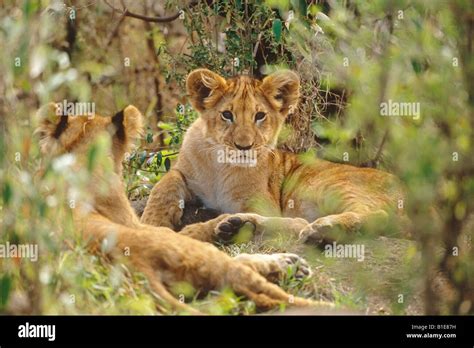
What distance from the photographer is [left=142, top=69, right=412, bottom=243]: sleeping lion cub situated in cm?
732

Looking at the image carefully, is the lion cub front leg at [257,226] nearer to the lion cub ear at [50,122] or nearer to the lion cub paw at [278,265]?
the lion cub paw at [278,265]

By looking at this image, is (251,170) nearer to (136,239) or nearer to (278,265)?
(278,265)

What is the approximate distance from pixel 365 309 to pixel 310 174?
2335 mm

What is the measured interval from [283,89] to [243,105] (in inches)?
14.8

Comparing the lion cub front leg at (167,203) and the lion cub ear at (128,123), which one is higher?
the lion cub ear at (128,123)

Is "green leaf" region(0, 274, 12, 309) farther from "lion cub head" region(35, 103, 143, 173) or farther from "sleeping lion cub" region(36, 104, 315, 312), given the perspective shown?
"lion cub head" region(35, 103, 143, 173)

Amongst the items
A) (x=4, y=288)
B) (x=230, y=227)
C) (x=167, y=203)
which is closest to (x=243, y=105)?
(x=167, y=203)

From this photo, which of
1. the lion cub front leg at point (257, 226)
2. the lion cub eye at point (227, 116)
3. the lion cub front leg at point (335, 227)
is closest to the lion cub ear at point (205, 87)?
the lion cub eye at point (227, 116)

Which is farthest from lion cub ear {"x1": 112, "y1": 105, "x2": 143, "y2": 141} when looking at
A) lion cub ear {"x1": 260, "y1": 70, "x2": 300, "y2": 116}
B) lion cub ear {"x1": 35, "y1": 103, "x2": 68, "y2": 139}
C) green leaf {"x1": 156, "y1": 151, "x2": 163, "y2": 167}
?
green leaf {"x1": 156, "y1": 151, "x2": 163, "y2": 167}

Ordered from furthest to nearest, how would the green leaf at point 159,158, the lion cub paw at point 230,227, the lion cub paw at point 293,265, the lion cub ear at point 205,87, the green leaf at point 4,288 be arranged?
1. the green leaf at point 159,158
2. the lion cub ear at point 205,87
3. the lion cub paw at point 230,227
4. the lion cub paw at point 293,265
5. the green leaf at point 4,288

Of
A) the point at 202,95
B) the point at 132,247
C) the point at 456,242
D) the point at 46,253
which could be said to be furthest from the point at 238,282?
the point at 202,95

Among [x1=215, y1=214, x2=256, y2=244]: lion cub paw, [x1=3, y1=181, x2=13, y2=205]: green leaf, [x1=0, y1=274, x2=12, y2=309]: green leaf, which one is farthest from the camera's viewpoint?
[x1=215, y1=214, x2=256, y2=244]: lion cub paw

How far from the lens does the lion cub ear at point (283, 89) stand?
7500 mm
